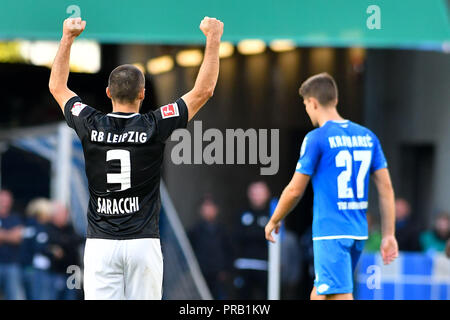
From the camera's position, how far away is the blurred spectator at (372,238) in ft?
37.8

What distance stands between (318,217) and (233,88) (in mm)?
6533

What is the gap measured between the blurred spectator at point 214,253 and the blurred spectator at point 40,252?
6.49 ft

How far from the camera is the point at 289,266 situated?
11.1 meters

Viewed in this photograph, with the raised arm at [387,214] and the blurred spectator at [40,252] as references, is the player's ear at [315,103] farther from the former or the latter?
the blurred spectator at [40,252]

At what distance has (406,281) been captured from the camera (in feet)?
33.6

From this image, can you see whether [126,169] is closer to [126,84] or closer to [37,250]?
[126,84]

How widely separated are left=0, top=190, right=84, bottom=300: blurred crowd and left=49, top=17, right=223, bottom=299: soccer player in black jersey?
598 cm

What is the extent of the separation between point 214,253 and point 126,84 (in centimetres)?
669

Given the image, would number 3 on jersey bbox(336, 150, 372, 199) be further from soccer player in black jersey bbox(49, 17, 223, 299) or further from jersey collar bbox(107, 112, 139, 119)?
jersey collar bbox(107, 112, 139, 119)

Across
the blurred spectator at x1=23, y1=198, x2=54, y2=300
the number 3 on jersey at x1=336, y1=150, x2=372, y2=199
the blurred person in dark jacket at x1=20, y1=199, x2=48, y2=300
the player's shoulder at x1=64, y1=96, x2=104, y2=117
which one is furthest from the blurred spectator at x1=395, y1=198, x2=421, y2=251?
the player's shoulder at x1=64, y1=96, x2=104, y2=117

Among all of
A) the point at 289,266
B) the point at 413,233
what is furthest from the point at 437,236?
the point at 289,266

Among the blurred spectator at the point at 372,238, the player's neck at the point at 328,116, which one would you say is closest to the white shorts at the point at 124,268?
the player's neck at the point at 328,116

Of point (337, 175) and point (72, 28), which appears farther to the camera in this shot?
point (337, 175)

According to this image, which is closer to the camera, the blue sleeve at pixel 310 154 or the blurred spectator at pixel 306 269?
the blue sleeve at pixel 310 154
